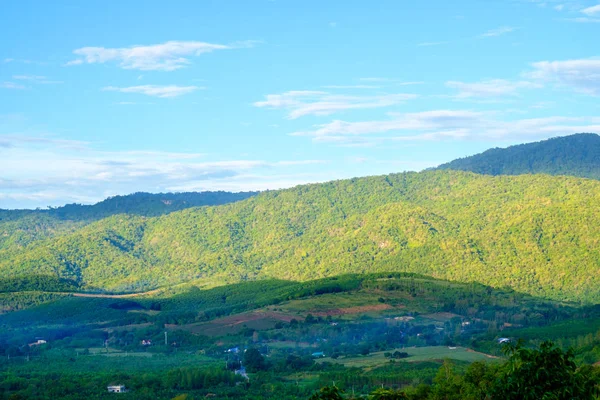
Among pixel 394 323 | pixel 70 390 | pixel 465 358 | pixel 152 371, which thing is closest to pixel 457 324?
pixel 394 323

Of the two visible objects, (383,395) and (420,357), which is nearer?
(383,395)

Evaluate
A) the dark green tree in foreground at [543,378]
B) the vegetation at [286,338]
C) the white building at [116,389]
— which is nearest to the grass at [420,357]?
the vegetation at [286,338]

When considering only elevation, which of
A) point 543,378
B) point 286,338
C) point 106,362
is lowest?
point 286,338

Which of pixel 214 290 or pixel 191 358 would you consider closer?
pixel 191 358

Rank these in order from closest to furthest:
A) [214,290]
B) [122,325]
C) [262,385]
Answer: [262,385], [122,325], [214,290]

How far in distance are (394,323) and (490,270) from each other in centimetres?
5210

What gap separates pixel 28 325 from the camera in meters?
144

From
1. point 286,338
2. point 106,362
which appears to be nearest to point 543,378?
A: point 106,362

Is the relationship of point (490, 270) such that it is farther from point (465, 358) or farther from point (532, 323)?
point (465, 358)

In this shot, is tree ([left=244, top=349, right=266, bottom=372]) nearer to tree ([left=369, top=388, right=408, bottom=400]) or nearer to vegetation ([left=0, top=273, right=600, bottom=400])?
vegetation ([left=0, top=273, right=600, bottom=400])

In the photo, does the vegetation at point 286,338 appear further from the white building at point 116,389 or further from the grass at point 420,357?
the white building at point 116,389

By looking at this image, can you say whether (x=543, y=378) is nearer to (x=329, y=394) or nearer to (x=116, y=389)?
(x=329, y=394)

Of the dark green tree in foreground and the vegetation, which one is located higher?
the dark green tree in foreground

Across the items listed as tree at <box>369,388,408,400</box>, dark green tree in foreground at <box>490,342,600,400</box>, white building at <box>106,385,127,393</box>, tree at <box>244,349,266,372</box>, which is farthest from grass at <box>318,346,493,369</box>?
tree at <box>369,388,408,400</box>
